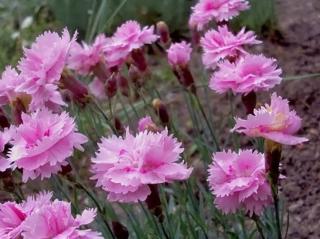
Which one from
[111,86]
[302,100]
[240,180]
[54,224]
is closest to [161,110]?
[111,86]

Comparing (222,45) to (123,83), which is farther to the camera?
(123,83)

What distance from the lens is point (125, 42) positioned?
1.65m

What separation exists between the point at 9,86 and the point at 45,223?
1.46 ft

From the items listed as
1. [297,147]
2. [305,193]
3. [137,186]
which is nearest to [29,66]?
[137,186]

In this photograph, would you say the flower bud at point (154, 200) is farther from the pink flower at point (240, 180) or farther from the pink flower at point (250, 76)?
the pink flower at point (250, 76)

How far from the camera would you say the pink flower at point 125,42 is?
1647mm

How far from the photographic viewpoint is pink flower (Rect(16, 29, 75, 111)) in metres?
1.33

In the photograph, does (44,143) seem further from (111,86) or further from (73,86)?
(111,86)

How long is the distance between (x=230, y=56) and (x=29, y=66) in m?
0.40

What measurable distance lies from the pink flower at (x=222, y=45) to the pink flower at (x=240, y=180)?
0.34m

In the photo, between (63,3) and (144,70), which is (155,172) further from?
(63,3)

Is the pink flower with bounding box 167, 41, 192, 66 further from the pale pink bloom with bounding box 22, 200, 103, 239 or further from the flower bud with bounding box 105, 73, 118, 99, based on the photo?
the pale pink bloom with bounding box 22, 200, 103, 239

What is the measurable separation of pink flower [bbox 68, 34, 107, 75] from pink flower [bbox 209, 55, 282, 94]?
38cm

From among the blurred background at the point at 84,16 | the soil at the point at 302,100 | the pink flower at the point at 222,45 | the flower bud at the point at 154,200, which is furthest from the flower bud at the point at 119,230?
the blurred background at the point at 84,16
